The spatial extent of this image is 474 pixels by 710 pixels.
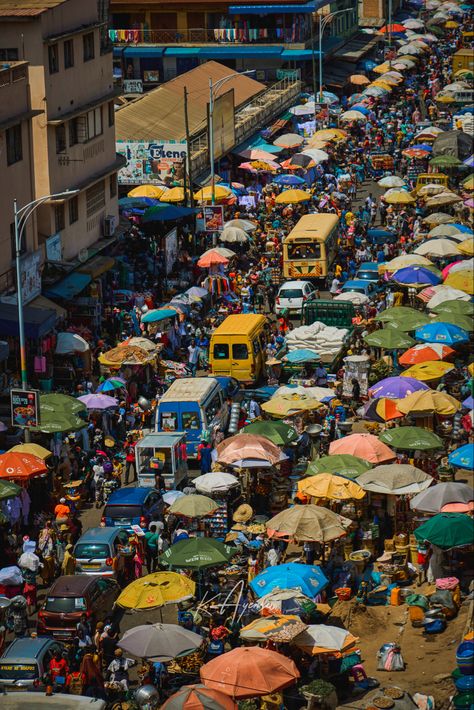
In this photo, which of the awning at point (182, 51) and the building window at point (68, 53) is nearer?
A: the building window at point (68, 53)

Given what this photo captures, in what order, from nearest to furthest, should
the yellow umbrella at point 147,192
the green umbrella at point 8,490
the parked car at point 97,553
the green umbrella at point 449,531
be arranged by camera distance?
the green umbrella at point 449,531, the parked car at point 97,553, the green umbrella at point 8,490, the yellow umbrella at point 147,192

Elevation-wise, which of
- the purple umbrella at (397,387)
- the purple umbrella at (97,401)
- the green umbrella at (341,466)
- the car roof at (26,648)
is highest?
the car roof at (26,648)

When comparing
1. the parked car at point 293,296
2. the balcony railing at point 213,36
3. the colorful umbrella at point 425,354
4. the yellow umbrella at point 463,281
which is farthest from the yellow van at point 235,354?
the balcony railing at point 213,36

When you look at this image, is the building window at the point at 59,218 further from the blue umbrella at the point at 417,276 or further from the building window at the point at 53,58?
the blue umbrella at the point at 417,276

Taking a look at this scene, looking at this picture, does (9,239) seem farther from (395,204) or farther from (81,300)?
(395,204)

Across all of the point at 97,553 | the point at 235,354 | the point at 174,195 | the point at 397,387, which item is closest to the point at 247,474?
the point at 397,387

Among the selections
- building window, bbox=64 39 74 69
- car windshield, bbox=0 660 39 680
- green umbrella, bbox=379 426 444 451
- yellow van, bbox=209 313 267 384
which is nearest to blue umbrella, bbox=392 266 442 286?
yellow van, bbox=209 313 267 384

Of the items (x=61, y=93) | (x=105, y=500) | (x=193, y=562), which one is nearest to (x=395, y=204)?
(x=61, y=93)
